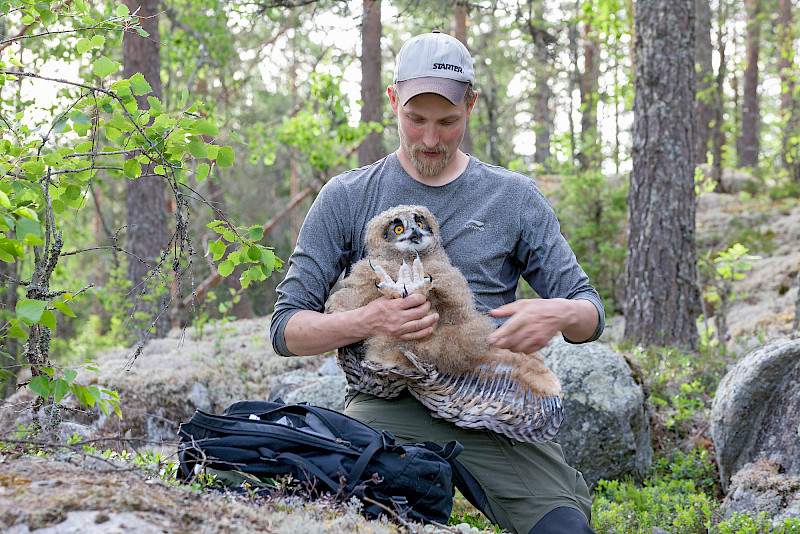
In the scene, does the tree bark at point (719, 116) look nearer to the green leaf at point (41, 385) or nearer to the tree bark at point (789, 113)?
the tree bark at point (789, 113)

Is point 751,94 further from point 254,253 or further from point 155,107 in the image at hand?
point 155,107

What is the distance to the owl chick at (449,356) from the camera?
288cm

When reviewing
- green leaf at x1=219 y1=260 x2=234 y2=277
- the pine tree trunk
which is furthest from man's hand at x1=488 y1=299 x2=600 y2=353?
the pine tree trunk

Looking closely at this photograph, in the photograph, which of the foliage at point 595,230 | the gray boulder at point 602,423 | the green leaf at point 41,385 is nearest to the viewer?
the green leaf at point 41,385

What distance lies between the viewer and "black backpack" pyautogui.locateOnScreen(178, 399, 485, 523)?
2455mm

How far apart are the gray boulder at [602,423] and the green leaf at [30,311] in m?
3.74

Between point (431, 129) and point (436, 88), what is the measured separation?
0.22m

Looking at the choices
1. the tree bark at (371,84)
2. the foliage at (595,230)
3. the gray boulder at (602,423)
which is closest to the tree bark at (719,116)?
the foliage at (595,230)

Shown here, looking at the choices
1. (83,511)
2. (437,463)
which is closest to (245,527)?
(83,511)

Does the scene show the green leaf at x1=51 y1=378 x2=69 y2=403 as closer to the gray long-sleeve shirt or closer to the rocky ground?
the rocky ground

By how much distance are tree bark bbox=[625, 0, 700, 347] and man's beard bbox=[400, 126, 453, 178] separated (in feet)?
15.4

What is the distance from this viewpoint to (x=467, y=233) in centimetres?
338

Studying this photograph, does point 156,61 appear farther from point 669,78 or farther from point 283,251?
point 283,251

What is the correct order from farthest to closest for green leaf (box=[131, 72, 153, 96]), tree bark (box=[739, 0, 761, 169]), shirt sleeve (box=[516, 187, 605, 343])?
1. tree bark (box=[739, 0, 761, 169])
2. shirt sleeve (box=[516, 187, 605, 343])
3. green leaf (box=[131, 72, 153, 96])
